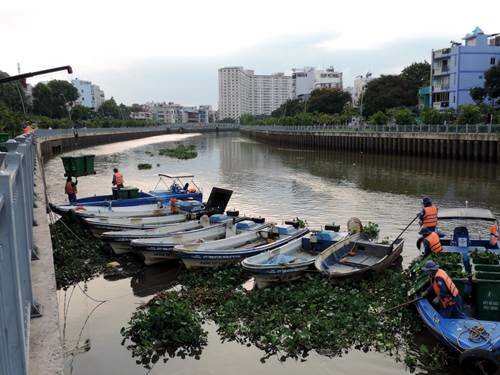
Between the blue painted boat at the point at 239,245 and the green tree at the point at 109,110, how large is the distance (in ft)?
549

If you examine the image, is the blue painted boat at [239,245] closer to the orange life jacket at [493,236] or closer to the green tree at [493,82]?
the orange life jacket at [493,236]

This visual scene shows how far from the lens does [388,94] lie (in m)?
90.6

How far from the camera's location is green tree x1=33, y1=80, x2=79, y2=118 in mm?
117062

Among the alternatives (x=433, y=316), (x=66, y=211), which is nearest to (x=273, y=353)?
(x=433, y=316)

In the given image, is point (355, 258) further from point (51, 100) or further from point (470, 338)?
point (51, 100)

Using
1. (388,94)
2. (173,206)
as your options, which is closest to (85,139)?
(388,94)

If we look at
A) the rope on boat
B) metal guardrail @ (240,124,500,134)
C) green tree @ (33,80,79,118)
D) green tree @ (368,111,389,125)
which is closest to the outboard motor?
the rope on boat

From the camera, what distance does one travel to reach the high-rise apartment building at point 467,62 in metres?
69.7

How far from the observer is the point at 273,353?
10.3 metres

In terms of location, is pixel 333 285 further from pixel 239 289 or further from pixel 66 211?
pixel 66 211

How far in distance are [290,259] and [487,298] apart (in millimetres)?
5496

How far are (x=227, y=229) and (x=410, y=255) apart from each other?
684cm

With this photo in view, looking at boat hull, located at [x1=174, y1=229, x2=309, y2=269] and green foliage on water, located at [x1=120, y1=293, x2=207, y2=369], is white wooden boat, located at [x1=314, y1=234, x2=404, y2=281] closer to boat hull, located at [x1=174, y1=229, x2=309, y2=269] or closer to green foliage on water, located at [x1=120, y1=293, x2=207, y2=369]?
boat hull, located at [x1=174, y1=229, x2=309, y2=269]

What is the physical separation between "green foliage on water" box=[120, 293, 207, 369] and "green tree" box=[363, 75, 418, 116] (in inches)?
3359
